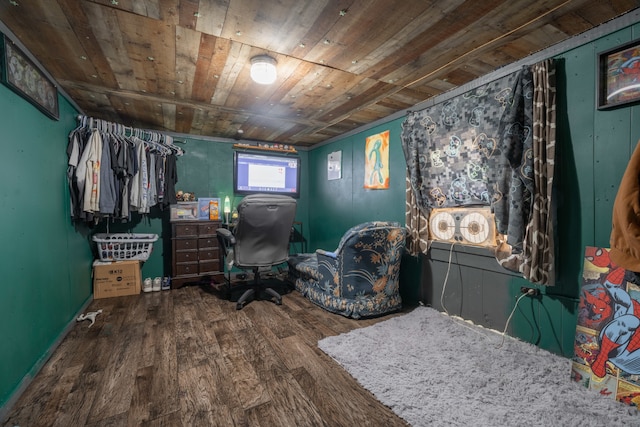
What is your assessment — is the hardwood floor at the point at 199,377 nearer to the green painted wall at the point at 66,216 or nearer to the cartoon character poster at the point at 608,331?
the green painted wall at the point at 66,216

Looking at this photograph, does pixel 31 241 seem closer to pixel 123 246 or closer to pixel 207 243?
pixel 123 246

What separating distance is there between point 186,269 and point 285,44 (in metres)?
3.01

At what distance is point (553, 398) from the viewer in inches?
57.2

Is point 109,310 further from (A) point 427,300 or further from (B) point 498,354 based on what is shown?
(B) point 498,354

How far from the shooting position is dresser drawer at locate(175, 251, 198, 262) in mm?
3543

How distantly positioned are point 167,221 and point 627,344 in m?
4.62

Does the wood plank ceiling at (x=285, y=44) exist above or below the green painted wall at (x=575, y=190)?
above

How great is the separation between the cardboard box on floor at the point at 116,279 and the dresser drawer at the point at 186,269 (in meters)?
0.44

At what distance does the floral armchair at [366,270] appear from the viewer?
254 centimetres

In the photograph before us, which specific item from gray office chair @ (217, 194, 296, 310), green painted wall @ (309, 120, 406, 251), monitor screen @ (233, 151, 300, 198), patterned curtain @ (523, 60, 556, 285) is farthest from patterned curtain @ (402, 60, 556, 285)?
monitor screen @ (233, 151, 300, 198)

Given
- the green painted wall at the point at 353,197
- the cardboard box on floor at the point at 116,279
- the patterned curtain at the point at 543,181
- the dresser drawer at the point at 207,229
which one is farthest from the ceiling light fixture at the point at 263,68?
the cardboard box on floor at the point at 116,279

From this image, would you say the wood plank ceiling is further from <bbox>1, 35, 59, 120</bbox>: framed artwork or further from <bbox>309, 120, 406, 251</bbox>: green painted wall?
<bbox>309, 120, 406, 251</bbox>: green painted wall

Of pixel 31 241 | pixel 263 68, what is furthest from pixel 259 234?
pixel 31 241

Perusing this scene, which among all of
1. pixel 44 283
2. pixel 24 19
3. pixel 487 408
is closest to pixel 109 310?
pixel 44 283
